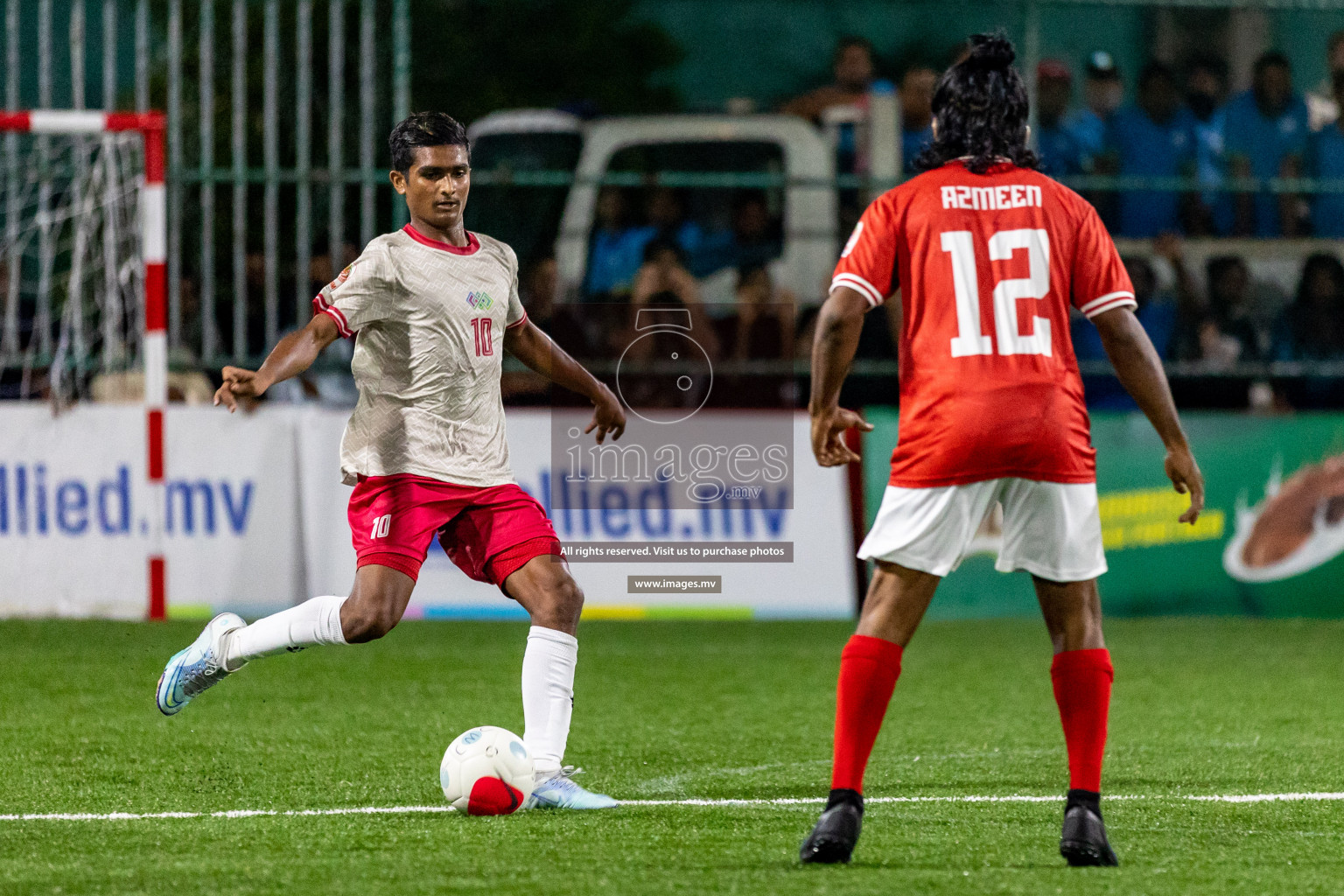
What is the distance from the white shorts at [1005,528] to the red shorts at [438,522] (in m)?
1.31

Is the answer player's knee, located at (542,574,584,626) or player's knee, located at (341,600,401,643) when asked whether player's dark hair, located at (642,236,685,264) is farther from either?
player's knee, located at (341,600,401,643)

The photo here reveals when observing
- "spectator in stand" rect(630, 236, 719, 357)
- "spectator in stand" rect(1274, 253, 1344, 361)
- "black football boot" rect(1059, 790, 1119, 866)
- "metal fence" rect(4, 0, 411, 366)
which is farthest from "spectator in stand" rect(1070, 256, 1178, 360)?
"black football boot" rect(1059, 790, 1119, 866)

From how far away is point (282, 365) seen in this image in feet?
16.5

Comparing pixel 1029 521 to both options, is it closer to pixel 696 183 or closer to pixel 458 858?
pixel 458 858

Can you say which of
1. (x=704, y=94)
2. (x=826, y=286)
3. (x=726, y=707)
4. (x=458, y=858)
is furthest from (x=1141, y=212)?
(x=458, y=858)

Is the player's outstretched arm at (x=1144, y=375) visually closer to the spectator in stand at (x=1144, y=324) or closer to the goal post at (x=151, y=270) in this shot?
the goal post at (x=151, y=270)

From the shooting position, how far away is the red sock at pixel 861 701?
14.5ft

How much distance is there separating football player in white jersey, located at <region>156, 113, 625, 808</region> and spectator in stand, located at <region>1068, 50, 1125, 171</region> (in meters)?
7.50

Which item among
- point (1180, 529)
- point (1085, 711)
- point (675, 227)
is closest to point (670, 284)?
point (675, 227)

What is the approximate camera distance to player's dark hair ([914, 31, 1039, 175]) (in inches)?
176

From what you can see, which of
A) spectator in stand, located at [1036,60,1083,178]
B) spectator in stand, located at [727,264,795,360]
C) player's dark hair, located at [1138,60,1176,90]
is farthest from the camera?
player's dark hair, located at [1138,60,1176,90]

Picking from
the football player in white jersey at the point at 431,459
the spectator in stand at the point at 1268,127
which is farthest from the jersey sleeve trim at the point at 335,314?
the spectator in stand at the point at 1268,127

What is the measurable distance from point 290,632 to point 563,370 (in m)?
1.08

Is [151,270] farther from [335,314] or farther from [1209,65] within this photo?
[1209,65]
